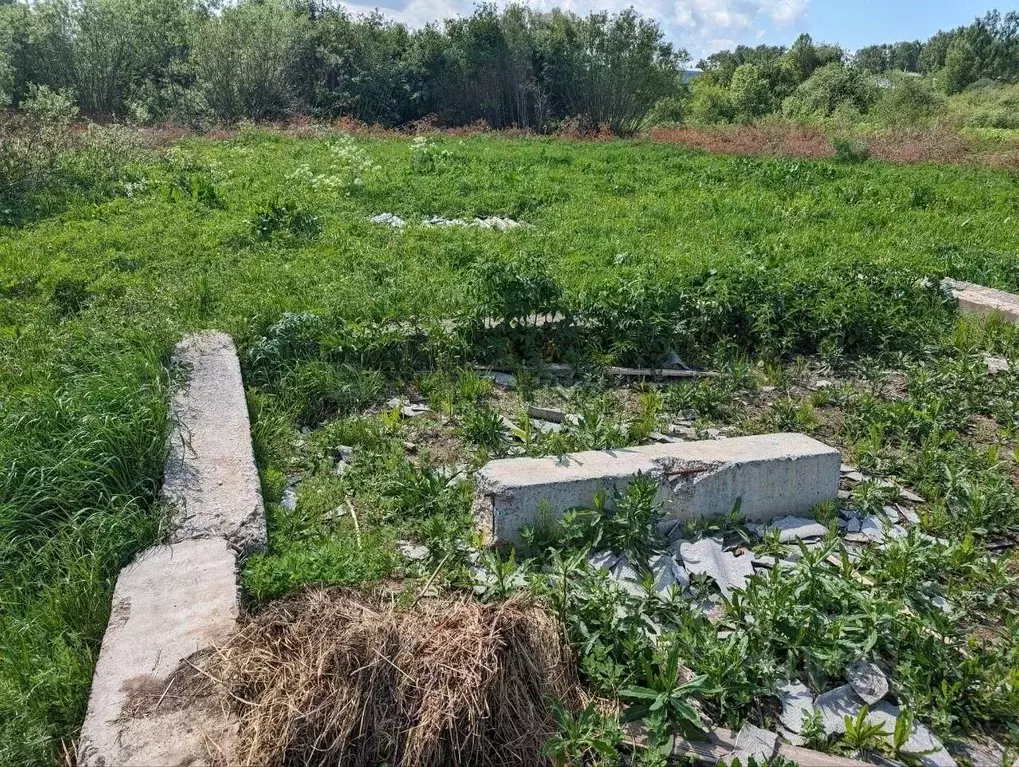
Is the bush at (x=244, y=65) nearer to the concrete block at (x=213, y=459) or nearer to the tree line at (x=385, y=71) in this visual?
the tree line at (x=385, y=71)

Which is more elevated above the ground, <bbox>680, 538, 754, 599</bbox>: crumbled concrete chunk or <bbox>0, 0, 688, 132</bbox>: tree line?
<bbox>0, 0, 688, 132</bbox>: tree line

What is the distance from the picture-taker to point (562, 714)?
100 inches

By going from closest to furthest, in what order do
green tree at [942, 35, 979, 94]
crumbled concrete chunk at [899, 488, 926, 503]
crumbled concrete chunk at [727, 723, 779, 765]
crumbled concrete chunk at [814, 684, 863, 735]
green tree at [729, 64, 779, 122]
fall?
crumbled concrete chunk at [727, 723, 779, 765]
crumbled concrete chunk at [814, 684, 863, 735]
crumbled concrete chunk at [899, 488, 926, 503]
green tree at [729, 64, 779, 122]
green tree at [942, 35, 979, 94]

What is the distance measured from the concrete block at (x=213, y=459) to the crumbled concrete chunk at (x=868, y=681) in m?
2.52

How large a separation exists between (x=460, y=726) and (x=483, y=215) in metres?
8.18

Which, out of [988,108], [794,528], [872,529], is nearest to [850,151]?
[872,529]

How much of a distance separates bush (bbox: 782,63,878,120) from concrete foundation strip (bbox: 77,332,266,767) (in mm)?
27916

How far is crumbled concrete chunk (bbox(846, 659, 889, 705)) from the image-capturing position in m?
2.81

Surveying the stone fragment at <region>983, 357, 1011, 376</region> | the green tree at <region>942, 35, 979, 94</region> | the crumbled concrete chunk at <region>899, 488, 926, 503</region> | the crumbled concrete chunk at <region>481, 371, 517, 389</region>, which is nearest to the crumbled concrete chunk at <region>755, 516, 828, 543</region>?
the crumbled concrete chunk at <region>899, 488, 926, 503</region>

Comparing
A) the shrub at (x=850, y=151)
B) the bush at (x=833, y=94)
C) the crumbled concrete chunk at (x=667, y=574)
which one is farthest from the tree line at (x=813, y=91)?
the crumbled concrete chunk at (x=667, y=574)

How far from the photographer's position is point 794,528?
12.6 ft

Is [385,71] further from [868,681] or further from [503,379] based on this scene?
[868,681]

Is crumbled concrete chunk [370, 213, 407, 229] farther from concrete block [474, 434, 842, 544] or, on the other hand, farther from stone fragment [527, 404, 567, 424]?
concrete block [474, 434, 842, 544]

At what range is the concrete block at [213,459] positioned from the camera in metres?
3.45
